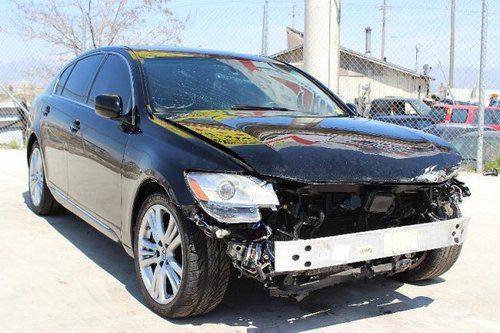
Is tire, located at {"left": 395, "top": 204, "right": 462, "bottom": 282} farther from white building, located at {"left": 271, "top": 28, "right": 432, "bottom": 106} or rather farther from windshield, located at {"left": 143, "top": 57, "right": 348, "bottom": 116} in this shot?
white building, located at {"left": 271, "top": 28, "right": 432, "bottom": 106}

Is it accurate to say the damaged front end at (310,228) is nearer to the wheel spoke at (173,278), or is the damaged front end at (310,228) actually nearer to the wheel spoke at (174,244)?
the wheel spoke at (174,244)

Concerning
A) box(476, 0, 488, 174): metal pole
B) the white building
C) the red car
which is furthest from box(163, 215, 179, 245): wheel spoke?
the white building

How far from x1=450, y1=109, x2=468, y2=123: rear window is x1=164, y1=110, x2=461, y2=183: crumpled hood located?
1151 cm

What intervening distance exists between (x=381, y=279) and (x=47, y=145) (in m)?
3.23

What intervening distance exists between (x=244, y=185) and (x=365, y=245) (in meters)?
0.73

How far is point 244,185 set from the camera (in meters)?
3.12

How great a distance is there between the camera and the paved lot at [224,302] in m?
3.53

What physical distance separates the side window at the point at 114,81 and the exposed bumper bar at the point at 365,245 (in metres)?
1.71

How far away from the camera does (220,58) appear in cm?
482

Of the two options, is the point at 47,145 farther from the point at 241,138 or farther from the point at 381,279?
the point at 381,279

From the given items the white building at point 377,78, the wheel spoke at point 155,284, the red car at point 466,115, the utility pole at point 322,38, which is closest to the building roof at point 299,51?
the white building at point 377,78

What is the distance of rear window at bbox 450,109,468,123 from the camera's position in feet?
48.9

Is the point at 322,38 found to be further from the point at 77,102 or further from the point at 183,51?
the point at 77,102

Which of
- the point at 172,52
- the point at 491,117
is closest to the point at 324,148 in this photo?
the point at 172,52
